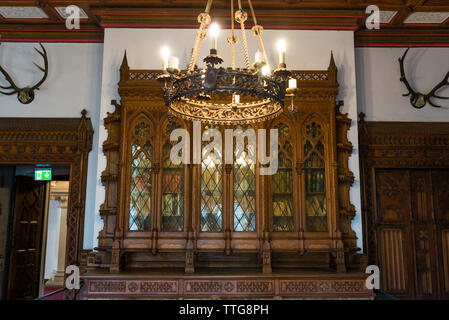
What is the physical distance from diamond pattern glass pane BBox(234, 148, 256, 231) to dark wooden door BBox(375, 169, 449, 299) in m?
1.84

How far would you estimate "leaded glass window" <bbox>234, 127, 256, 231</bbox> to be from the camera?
15.2 ft

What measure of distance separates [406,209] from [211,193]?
2732 millimetres

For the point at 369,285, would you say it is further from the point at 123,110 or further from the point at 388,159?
the point at 123,110

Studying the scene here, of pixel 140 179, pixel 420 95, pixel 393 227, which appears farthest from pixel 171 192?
pixel 420 95

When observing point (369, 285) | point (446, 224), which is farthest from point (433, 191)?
point (369, 285)

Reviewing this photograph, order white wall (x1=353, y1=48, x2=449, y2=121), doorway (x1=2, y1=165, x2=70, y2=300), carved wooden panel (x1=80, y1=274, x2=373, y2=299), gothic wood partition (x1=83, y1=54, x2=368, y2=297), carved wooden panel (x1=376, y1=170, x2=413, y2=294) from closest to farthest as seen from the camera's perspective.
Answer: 1. carved wooden panel (x1=80, y1=274, x2=373, y2=299)
2. gothic wood partition (x1=83, y1=54, x2=368, y2=297)
3. carved wooden panel (x1=376, y1=170, x2=413, y2=294)
4. white wall (x1=353, y1=48, x2=449, y2=121)
5. doorway (x1=2, y1=165, x2=70, y2=300)

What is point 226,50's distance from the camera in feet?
16.9

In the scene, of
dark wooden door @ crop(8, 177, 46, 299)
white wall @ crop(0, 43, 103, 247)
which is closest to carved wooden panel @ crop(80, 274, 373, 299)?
white wall @ crop(0, 43, 103, 247)

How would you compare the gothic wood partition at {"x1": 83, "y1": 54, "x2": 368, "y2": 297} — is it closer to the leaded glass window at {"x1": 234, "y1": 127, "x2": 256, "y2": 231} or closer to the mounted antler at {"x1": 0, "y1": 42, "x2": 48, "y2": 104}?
the leaded glass window at {"x1": 234, "y1": 127, "x2": 256, "y2": 231}

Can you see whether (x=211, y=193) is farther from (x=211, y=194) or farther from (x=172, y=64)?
(x=172, y=64)

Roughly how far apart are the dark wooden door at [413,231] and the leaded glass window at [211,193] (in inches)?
86.8

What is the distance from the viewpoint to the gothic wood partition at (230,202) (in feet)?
14.9

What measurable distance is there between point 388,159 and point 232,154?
2.17 m

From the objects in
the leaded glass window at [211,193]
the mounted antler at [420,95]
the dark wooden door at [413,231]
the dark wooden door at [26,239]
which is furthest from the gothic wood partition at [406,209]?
the dark wooden door at [26,239]
